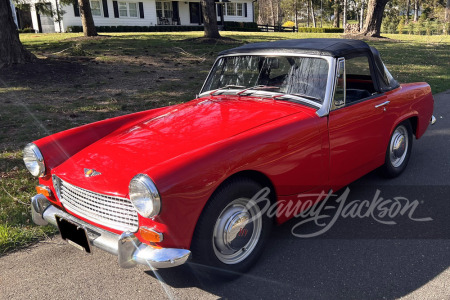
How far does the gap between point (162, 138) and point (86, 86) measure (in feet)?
23.6

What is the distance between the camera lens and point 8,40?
10.2 m

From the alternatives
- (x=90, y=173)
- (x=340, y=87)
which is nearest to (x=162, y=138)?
(x=90, y=173)

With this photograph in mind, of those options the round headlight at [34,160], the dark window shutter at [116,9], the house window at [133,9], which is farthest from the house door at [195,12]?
the round headlight at [34,160]

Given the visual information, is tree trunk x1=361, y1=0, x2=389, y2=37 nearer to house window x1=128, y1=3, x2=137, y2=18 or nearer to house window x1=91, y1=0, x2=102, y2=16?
house window x1=128, y1=3, x2=137, y2=18

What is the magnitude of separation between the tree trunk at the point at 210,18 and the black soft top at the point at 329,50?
13.5 m

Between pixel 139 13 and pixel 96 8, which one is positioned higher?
pixel 96 8

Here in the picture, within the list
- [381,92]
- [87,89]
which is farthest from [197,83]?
[381,92]

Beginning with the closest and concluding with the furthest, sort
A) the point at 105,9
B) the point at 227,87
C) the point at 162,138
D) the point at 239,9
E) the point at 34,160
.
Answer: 1. the point at 162,138
2. the point at 34,160
3. the point at 227,87
4. the point at 105,9
5. the point at 239,9

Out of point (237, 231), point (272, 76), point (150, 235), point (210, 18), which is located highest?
point (210, 18)

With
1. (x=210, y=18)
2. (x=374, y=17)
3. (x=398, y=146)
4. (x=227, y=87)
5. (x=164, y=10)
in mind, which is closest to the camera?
(x=227, y=87)

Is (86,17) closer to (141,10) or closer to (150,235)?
(141,10)

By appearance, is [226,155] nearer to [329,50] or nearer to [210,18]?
[329,50]

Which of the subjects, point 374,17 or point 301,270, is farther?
point 374,17

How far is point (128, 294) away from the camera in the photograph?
8.87ft
